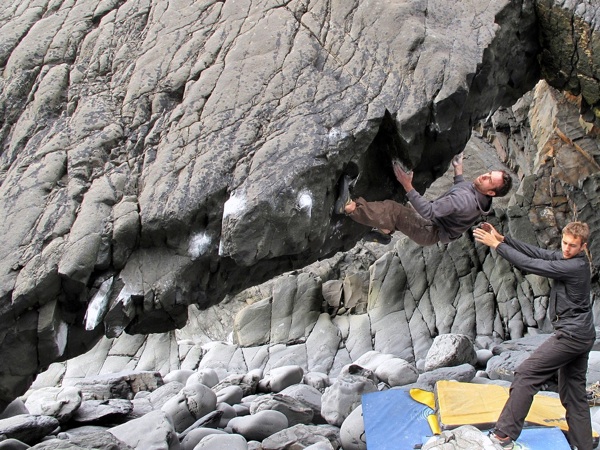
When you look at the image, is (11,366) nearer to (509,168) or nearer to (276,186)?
(276,186)

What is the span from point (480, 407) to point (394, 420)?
0.82m

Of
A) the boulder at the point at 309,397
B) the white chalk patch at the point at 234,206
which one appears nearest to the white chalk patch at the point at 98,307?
the white chalk patch at the point at 234,206

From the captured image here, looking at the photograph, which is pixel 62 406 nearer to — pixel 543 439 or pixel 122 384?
pixel 122 384

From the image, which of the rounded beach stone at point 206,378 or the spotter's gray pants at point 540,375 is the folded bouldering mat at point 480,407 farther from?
the rounded beach stone at point 206,378

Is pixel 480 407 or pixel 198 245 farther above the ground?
pixel 198 245

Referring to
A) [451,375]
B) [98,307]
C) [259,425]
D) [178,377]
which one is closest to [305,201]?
[98,307]

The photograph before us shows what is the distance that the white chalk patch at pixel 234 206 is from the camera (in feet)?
17.0

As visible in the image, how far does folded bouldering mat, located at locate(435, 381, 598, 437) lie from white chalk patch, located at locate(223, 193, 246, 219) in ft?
8.74

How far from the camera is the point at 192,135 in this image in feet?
18.3

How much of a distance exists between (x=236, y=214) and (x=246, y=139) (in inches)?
29.4

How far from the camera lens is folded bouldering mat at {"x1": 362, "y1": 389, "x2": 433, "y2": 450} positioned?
560cm

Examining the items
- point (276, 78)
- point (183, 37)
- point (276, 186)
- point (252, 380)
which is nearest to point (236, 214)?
point (276, 186)

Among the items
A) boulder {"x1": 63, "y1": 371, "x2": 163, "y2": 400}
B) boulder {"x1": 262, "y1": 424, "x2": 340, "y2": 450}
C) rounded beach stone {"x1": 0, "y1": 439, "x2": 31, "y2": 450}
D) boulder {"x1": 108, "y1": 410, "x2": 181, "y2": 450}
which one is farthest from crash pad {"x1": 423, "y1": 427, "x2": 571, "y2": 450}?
boulder {"x1": 63, "y1": 371, "x2": 163, "y2": 400}

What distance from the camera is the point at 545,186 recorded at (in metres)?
12.6
